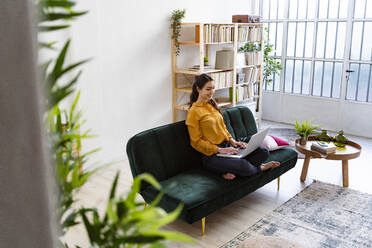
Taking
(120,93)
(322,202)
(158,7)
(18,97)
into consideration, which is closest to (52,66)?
(18,97)

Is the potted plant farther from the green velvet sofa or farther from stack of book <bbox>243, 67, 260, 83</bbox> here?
the green velvet sofa

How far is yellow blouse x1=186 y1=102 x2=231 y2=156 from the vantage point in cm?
335

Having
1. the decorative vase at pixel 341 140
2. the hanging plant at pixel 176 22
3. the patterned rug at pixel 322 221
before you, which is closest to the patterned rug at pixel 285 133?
the decorative vase at pixel 341 140

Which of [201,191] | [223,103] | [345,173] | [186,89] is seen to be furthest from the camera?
[223,103]

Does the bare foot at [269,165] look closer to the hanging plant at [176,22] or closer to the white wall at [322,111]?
the hanging plant at [176,22]

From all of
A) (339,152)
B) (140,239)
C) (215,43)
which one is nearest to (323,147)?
(339,152)

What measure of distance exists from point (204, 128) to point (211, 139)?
0.40 ft

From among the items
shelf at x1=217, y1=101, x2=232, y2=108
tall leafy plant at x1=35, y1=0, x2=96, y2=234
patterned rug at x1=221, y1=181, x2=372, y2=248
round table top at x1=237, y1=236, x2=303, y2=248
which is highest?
tall leafy plant at x1=35, y1=0, x2=96, y2=234

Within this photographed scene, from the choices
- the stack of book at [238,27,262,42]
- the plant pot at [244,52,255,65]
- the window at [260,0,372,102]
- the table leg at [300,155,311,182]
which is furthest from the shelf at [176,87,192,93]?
the window at [260,0,372,102]

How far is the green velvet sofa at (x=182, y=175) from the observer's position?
2.88m

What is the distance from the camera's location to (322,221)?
10.7 ft

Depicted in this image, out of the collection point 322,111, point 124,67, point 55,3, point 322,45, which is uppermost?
point 55,3

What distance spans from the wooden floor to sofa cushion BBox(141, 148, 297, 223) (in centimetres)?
22

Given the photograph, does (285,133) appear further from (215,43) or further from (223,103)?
(215,43)
